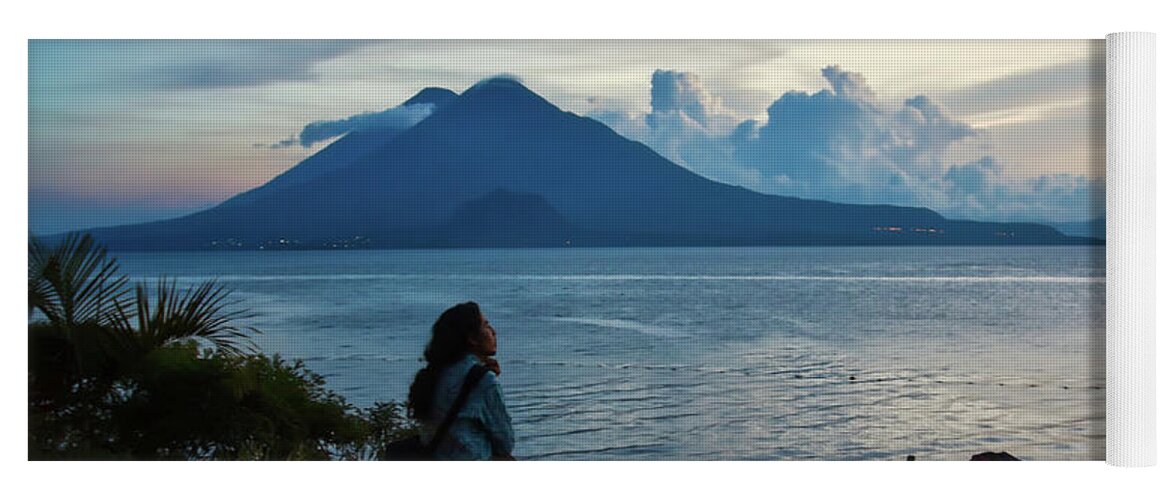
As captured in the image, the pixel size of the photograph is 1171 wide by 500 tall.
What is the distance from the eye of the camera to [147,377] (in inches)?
233

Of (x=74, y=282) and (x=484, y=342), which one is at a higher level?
(x=74, y=282)

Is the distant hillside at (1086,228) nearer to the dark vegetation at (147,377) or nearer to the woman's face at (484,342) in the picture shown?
the woman's face at (484,342)

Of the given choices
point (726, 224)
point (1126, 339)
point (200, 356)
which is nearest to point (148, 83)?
point (200, 356)

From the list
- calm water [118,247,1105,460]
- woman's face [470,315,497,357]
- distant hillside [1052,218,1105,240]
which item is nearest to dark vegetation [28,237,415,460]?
calm water [118,247,1105,460]

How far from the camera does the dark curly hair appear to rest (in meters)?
5.73

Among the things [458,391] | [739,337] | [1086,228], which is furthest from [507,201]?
[1086,228]

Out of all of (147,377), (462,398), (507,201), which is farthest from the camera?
(507,201)

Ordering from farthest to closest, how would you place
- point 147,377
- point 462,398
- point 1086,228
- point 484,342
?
point 1086,228, point 147,377, point 484,342, point 462,398

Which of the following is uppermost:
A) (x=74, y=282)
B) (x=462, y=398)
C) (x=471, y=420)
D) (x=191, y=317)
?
(x=74, y=282)

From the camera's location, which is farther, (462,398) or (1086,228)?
(1086,228)

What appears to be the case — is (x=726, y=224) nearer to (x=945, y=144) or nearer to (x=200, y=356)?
(x=945, y=144)

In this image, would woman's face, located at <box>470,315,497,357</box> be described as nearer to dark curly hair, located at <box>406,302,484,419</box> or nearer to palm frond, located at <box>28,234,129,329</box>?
dark curly hair, located at <box>406,302,484,419</box>
